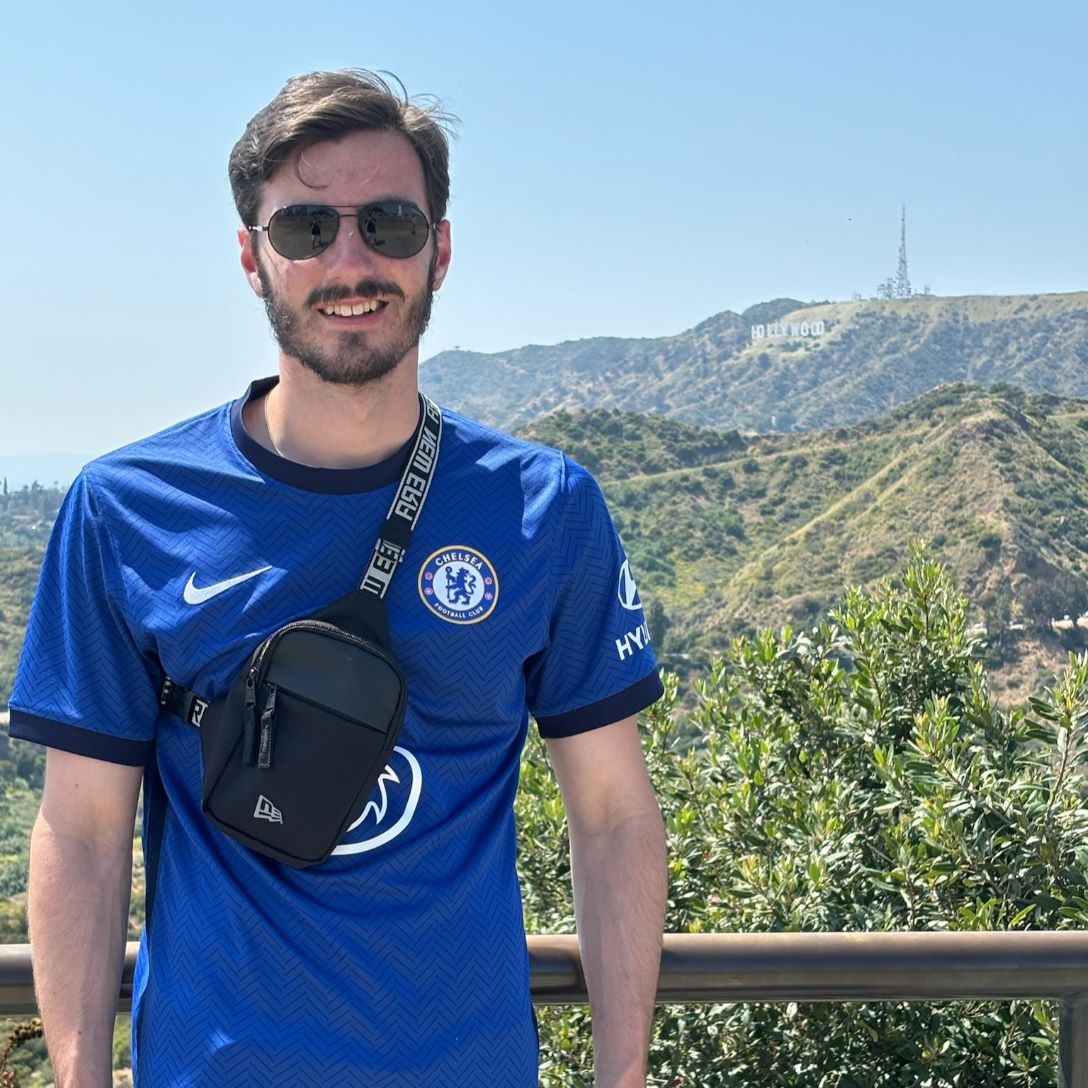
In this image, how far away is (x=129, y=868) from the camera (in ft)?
5.27

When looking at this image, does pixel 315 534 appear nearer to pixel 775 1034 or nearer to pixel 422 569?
pixel 422 569

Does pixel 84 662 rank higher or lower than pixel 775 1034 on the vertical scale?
higher

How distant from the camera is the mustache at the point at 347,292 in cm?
158

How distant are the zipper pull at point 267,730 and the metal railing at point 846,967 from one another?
53 cm

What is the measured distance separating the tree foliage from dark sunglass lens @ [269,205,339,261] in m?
1.96

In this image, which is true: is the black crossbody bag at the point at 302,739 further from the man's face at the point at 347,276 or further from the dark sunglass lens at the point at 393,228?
the dark sunglass lens at the point at 393,228

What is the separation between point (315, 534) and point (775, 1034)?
6.88ft

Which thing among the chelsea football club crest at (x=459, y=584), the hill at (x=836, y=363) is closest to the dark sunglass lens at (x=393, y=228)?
the chelsea football club crest at (x=459, y=584)

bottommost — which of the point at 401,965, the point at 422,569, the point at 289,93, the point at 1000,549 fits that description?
Result: the point at 1000,549

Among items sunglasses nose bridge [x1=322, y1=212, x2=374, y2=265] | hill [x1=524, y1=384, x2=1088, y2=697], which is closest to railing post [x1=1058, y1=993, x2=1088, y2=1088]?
sunglasses nose bridge [x1=322, y1=212, x2=374, y2=265]

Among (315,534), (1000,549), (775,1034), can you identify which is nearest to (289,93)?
(315,534)

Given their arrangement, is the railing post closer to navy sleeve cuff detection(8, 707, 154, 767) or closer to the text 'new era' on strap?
the text 'new era' on strap

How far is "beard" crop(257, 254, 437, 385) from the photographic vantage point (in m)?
1.58

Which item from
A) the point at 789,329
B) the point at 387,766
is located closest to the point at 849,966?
the point at 387,766
